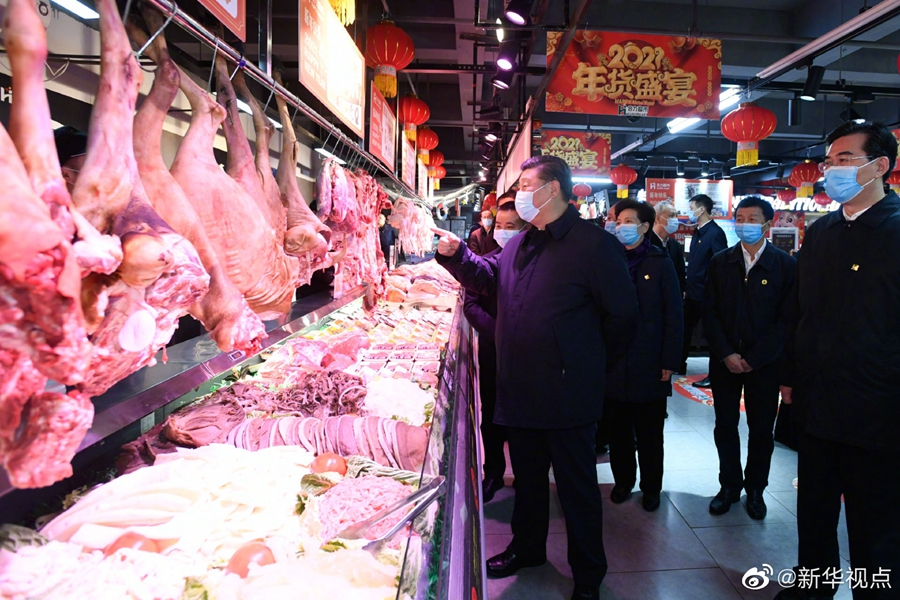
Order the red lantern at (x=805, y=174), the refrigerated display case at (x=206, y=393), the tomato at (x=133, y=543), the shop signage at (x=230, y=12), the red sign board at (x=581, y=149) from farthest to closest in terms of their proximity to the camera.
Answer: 1. the red lantern at (x=805, y=174)
2. the red sign board at (x=581, y=149)
3. the shop signage at (x=230, y=12)
4. the tomato at (x=133, y=543)
5. the refrigerated display case at (x=206, y=393)

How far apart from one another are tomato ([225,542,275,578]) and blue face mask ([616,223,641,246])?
3.43 meters

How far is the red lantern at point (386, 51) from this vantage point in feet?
16.9

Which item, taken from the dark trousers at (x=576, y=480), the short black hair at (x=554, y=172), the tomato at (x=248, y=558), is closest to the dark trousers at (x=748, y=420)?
the dark trousers at (x=576, y=480)

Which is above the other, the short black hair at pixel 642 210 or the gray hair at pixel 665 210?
the gray hair at pixel 665 210

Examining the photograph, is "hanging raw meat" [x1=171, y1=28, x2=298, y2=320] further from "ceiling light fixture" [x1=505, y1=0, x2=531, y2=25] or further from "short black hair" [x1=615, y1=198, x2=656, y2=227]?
"ceiling light fixture" [x1=505, y1=0, x2=531, y2=25]

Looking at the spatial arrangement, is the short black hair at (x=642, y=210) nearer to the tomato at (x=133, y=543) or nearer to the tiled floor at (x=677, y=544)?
the tiled floor at (x=677, y=544)

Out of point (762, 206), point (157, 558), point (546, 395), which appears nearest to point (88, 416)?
point (157, 558)

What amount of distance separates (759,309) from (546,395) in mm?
2094

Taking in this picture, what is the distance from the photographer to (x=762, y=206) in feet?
13.1

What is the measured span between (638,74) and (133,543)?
6063 mm

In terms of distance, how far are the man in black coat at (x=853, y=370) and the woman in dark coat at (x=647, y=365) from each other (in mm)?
1102

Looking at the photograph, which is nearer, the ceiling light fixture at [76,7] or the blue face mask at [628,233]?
the ceiling light fixture at [76,7]

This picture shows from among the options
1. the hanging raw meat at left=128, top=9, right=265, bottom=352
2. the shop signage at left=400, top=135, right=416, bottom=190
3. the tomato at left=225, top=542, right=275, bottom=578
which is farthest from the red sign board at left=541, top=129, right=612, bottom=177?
the tomato at left=225, top=542, right=275, bottom=578

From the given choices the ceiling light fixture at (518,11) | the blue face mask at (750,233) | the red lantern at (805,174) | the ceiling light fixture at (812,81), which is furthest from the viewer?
the red lantern at (805,174)
